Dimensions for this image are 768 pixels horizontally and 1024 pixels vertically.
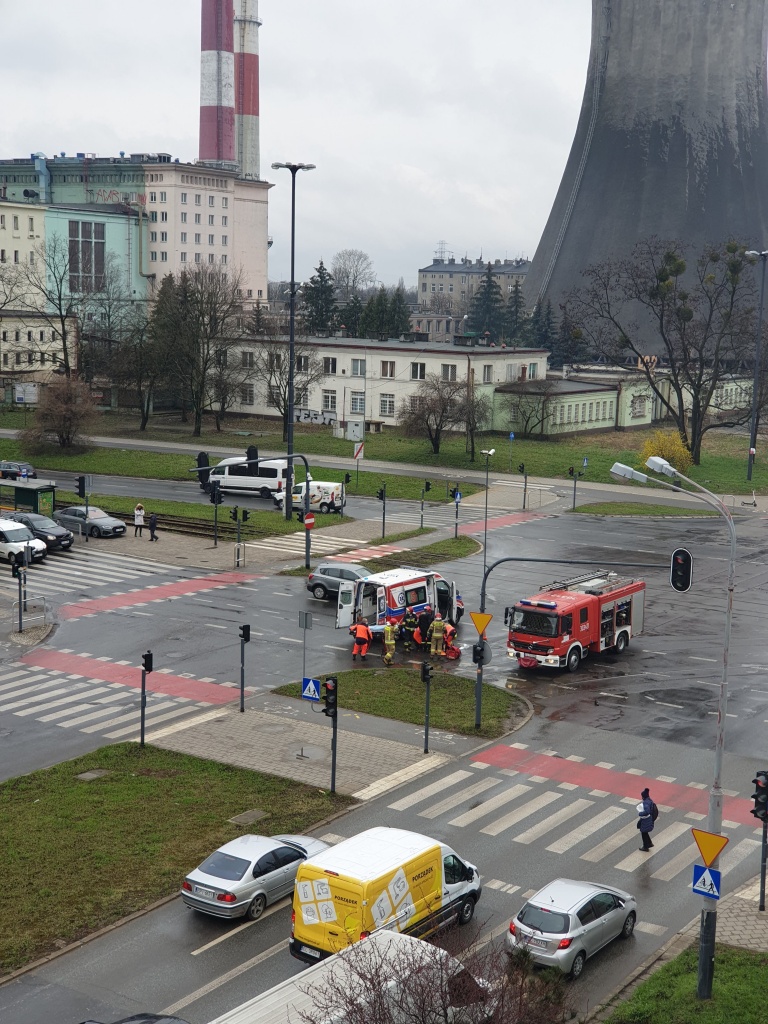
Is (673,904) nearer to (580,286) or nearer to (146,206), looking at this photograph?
(580,286)

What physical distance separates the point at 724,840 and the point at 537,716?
43.5 feet

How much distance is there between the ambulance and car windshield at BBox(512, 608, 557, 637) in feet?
13.9

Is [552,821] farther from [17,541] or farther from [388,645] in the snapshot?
[17,541]

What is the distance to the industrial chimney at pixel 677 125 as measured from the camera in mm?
125938

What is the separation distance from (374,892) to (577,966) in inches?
125

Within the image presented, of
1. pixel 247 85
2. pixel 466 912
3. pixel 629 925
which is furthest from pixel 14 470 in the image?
pixel 247 85

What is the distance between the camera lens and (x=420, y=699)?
3148cm

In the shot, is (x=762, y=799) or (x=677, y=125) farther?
(x=677, y=125)

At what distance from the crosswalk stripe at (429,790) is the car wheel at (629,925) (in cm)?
593

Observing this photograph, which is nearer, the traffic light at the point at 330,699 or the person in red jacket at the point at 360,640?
the traffic light at the point at 330,699

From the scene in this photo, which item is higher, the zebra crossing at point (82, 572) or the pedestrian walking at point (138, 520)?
the pedestrian walking at point (138, 520)

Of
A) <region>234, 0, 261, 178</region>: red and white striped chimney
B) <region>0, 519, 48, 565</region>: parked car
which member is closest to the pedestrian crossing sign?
<region>0, 519, 48, 565</region>: parked car

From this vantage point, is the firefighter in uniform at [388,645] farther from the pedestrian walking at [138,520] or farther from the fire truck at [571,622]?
the pedestrian walking at [138,520]

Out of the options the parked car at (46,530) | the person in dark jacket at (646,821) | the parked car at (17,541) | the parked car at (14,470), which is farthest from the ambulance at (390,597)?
the parked car at (14,470)
